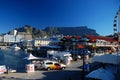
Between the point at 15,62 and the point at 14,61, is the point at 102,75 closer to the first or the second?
the point at 15,62

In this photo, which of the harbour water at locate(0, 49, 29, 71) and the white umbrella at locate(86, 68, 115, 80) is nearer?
the white umbrella at locate(86, 68, 115, 80)

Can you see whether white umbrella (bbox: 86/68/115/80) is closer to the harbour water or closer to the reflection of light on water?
the harbour water

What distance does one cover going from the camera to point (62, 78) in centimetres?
2953

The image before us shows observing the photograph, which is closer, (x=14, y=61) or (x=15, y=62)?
(x=15, y=62)

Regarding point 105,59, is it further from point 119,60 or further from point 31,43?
point 31,43

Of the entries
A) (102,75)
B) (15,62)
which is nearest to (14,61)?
(15,62)

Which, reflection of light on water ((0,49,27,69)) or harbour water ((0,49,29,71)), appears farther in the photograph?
reflection of light on water ((0,49,27,69))

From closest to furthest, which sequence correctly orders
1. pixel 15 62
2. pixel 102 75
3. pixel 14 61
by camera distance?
pixel 102 75 < pixel 15 62 < pixel 14 61

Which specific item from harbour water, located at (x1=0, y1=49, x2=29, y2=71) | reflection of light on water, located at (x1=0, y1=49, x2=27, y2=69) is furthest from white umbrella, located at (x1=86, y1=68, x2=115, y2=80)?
reflection of light on water, located at (x1=0, y1=49, x2=27, y2=69)

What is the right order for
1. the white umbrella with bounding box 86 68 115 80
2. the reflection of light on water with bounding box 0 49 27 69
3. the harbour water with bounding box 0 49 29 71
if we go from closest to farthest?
the white umbrella with bounding box 86 68 115 80, the harbour water with bounding box 0 49 29 71, the reflection of light on water with bounding box 0 49 27 69

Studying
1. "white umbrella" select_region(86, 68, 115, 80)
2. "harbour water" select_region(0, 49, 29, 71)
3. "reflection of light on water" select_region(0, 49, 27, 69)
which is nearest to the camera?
"white umbrella" select_region(86, 68, 115, 80)

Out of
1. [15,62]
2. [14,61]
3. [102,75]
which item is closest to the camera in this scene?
[102,75]

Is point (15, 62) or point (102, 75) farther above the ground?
point (102, 75)

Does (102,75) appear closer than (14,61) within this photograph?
Yes
